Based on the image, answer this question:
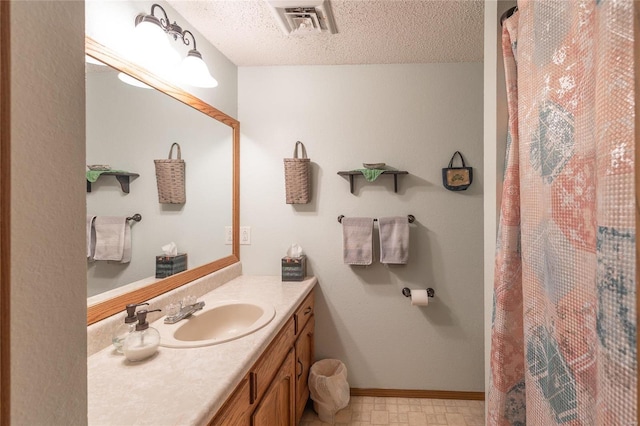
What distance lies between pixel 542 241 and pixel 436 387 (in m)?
1.82

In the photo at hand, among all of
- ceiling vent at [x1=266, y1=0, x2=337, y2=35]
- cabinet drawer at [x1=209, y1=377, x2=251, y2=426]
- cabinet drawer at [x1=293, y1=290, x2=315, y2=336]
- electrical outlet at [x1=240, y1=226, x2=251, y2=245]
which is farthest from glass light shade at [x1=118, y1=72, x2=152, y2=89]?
cabinet drawer at [x1=293, y1=290, x2=315, y2=336]

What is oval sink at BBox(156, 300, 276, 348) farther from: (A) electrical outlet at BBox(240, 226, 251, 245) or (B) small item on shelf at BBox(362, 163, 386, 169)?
(B) small item on shelf at BBox(362, 163, 386, 169)

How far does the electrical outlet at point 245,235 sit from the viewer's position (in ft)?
7.26

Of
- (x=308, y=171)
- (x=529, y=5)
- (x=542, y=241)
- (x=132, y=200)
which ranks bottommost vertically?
(x=542, y=241)

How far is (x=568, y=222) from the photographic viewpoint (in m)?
0.62

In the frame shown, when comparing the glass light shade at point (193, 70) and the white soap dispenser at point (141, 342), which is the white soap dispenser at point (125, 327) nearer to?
the white soap dispenser at point (141, 342)

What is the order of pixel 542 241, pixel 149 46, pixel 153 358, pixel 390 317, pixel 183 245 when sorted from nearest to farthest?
pixel 542 241
pixel 153 358
pixel 149 46
pixel 183 245
pixel 390 317

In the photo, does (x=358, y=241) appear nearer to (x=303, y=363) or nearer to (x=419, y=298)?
(x=419, y=298)

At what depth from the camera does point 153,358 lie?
1.01 metres

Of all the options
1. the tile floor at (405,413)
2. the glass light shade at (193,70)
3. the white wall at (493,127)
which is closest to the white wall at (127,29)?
the glass light shade at (193,70)

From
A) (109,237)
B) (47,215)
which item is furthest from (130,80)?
(47,215)

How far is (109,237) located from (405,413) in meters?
1.99

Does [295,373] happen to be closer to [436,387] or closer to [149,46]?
[436,387]

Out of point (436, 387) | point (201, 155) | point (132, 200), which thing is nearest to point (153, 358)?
point (132, 200)
